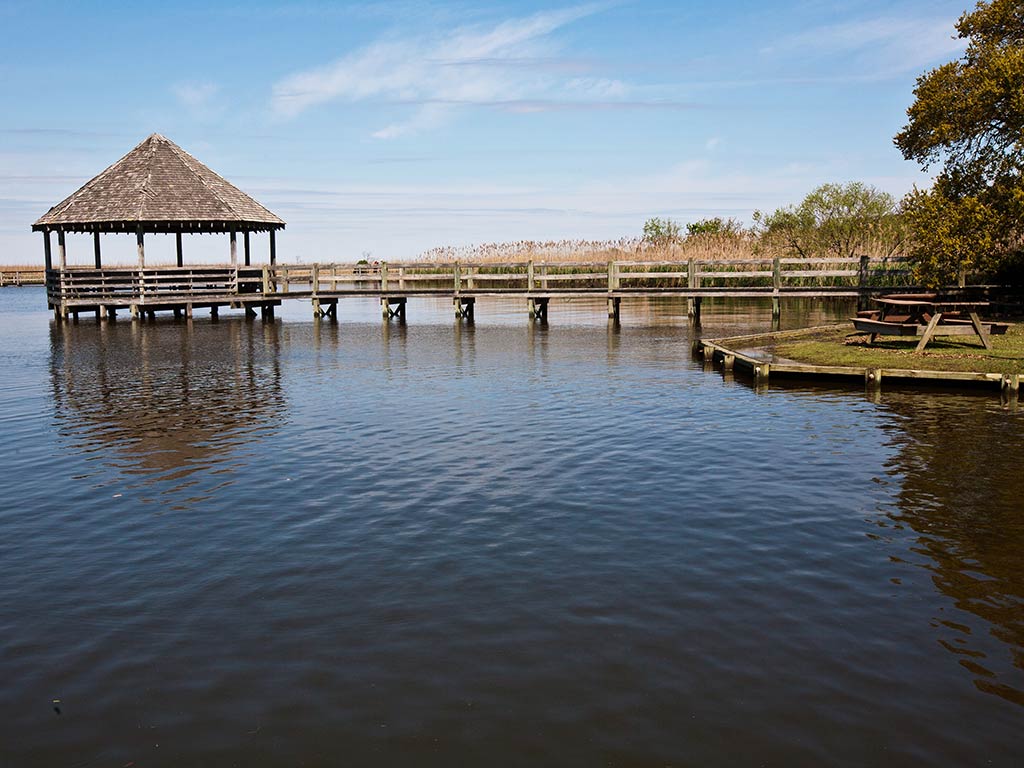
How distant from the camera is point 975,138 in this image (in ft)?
88.7

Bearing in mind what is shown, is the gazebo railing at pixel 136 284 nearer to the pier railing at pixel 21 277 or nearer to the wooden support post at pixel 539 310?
the wooden support post at pixel 539 310

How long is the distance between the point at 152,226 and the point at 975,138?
3259cm

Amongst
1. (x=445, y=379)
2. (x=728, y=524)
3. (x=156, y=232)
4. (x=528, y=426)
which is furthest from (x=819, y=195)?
(x=728, y=524)

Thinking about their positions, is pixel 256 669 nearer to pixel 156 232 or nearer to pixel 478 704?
pixel 478 704

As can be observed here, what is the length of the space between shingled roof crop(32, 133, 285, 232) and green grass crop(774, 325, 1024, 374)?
85.0 feet

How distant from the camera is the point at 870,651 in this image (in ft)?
19.9

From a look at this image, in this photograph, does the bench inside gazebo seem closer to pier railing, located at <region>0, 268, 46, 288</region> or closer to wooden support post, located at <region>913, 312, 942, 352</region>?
wooden support post, located at <region>913, 312, 942, 352</region>

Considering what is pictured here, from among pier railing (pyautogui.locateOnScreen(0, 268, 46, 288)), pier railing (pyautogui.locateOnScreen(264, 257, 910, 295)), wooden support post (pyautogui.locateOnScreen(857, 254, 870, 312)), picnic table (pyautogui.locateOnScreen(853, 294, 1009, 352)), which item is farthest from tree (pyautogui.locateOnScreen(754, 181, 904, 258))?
pier railing (pyautogui.locateOnScreen(0, 268, 46, 288))

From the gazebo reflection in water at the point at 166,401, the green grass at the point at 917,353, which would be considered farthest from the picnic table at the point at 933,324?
the gazebo reflection in water at the point at 166,401

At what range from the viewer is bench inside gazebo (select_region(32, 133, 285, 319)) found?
37.4 m

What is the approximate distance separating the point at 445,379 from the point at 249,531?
11317 millimetres

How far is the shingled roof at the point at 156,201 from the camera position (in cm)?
3694

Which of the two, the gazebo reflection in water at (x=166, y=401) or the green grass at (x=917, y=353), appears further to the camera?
the green grass at (x=917, y=353)

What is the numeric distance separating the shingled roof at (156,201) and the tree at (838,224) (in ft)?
105
